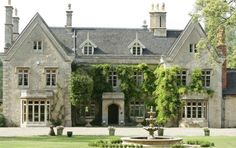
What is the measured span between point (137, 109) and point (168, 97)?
3.81 metres

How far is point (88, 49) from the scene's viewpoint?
58062 mm

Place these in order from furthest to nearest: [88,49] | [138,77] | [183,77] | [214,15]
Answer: [88,49], [138,77], [183,77], [214,15]

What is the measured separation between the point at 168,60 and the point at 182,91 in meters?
3.29

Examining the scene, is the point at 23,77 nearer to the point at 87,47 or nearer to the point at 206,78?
the point at 87,47

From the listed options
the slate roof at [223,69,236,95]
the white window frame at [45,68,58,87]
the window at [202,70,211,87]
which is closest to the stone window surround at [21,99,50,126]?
the white window frame at [45,68,58,87]

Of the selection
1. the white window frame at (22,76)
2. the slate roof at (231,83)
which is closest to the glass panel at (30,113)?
the white window frame at (22,76)

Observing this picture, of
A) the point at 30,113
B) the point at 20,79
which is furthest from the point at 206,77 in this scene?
the point at 20,79

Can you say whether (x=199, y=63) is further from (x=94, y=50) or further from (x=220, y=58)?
(x=94, y=50)

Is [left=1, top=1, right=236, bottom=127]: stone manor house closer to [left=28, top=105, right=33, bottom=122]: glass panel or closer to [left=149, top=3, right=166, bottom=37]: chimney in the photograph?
[left=28, top=105, right=33, bottom=122]: glass panel

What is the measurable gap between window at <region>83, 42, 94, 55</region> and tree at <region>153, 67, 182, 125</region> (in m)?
7.22

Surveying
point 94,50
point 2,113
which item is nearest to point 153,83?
point 94,50

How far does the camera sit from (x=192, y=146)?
31000mm

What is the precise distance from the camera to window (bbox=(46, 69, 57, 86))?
55.6 m

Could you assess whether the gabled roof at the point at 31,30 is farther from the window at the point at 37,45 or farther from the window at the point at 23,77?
the window at the point at 23,77
